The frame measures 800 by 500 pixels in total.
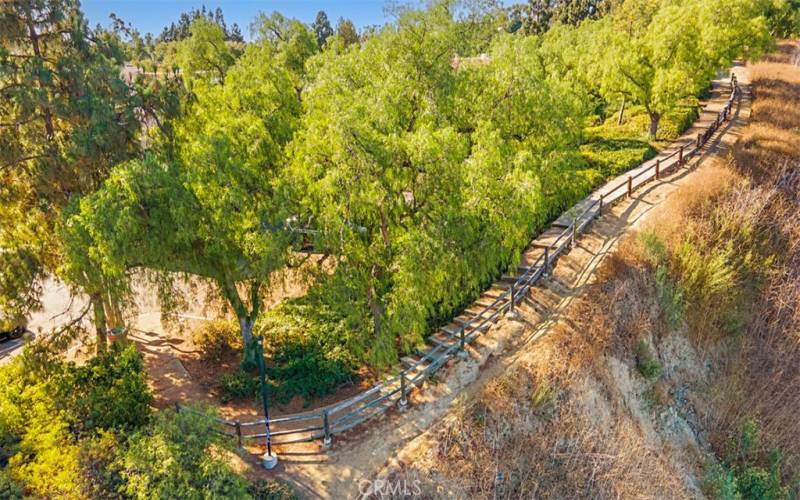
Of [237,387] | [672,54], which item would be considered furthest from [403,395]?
[672,54]

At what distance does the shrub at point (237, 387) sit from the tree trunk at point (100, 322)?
12.6ft

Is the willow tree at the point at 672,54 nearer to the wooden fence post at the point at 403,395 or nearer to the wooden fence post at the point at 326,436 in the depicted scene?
the wooden fence post at the point at 403,395

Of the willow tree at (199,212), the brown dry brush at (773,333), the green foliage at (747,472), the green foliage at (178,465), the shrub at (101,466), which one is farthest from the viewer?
the brown dry brush at (773,333)

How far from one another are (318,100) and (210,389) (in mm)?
10431

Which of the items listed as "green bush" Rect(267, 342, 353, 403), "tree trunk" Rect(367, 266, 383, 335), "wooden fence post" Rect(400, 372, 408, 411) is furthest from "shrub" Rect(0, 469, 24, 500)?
"tree trunk" Rect(367, 266, 383, 335)

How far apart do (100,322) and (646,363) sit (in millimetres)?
18543

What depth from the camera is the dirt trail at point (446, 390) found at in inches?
545

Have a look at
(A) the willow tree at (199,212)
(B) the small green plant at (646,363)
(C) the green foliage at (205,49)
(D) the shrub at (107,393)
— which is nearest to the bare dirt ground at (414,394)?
(D) the shrub at (107,393)

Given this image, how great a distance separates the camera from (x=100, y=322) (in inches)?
699

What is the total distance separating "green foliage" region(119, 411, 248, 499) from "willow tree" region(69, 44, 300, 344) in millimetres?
4296

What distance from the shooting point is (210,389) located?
703 inches

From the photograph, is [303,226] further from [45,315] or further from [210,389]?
[45,315]

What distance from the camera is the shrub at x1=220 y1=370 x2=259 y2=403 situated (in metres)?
17.4

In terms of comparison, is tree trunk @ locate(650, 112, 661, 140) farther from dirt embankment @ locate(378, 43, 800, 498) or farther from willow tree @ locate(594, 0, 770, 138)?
dirt embankment @ locate(378, 43, 800, 498)
